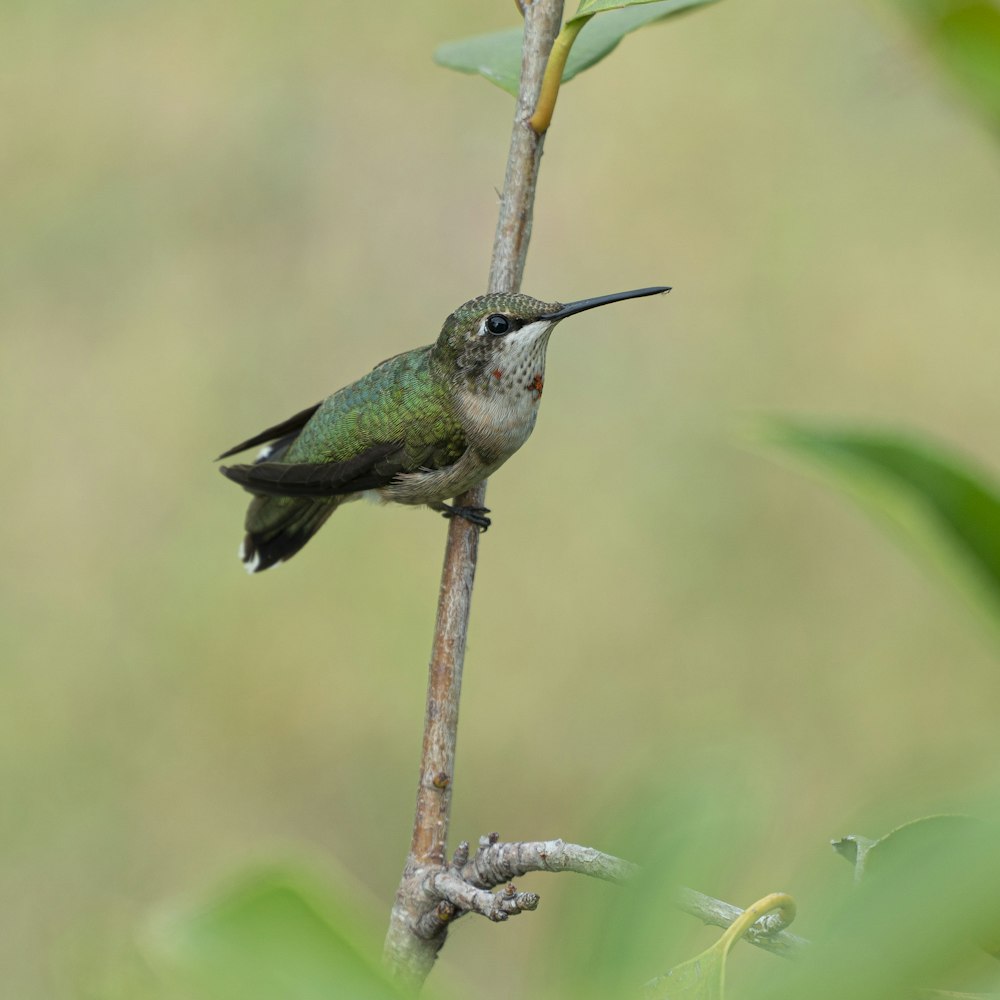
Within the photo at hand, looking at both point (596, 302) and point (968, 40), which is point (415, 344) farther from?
point (968, 40)

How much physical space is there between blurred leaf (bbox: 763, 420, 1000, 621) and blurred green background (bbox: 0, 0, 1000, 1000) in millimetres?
4196

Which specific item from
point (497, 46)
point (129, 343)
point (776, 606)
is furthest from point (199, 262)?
point (497, 46)

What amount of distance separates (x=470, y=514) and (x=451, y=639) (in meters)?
0.65

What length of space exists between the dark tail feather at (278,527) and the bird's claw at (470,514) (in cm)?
64

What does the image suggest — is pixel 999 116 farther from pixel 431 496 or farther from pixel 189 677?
pixel 189 677

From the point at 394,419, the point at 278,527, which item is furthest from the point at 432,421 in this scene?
the point at 278,527

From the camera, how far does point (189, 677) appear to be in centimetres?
686

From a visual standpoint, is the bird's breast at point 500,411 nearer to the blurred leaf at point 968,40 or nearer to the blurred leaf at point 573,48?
the blurred leaf at point 573,48

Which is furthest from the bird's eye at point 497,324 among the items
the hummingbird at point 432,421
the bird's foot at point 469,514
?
the bird's foot at point 469,514

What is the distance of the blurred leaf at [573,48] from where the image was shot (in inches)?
84.7

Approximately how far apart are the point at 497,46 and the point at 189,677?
5.04 m

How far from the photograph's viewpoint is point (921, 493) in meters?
0.83

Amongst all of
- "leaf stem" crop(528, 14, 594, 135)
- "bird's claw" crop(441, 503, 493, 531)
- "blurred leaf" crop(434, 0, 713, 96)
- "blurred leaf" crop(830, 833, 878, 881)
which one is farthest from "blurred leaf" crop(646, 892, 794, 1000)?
"bird's claw" crop(441, 503, 493, 531)

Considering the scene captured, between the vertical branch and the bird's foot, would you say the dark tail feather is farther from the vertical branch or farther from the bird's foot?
the vertical branch
